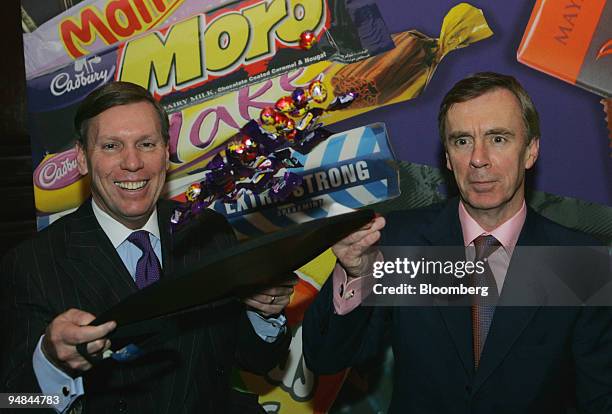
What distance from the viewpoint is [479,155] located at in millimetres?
1872

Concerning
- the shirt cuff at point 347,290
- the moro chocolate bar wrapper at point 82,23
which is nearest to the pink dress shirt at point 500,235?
the shirt cuff at point 347,290

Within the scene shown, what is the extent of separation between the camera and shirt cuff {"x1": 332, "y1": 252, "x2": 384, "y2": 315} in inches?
70.7

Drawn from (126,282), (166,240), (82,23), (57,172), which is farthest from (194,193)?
(82,23)

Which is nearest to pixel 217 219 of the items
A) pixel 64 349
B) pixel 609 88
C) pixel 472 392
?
pixel 64 349

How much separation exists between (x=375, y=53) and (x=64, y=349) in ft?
5.98

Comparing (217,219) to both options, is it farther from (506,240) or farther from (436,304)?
(506,240)

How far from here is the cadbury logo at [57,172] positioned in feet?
10.00

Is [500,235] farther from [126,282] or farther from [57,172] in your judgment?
[57,172]

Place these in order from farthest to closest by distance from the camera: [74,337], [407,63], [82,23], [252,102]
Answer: [82,23] → [252,102] → [407,63] → [74,337]

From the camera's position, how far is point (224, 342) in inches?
79.4

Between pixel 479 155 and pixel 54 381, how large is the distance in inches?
52.6

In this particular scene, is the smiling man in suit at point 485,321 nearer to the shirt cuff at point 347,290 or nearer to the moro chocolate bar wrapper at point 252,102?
the shirt cuff at point 347,290

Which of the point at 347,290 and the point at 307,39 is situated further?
the point at 307,39

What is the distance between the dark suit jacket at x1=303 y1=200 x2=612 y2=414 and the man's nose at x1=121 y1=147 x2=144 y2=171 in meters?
0.67
